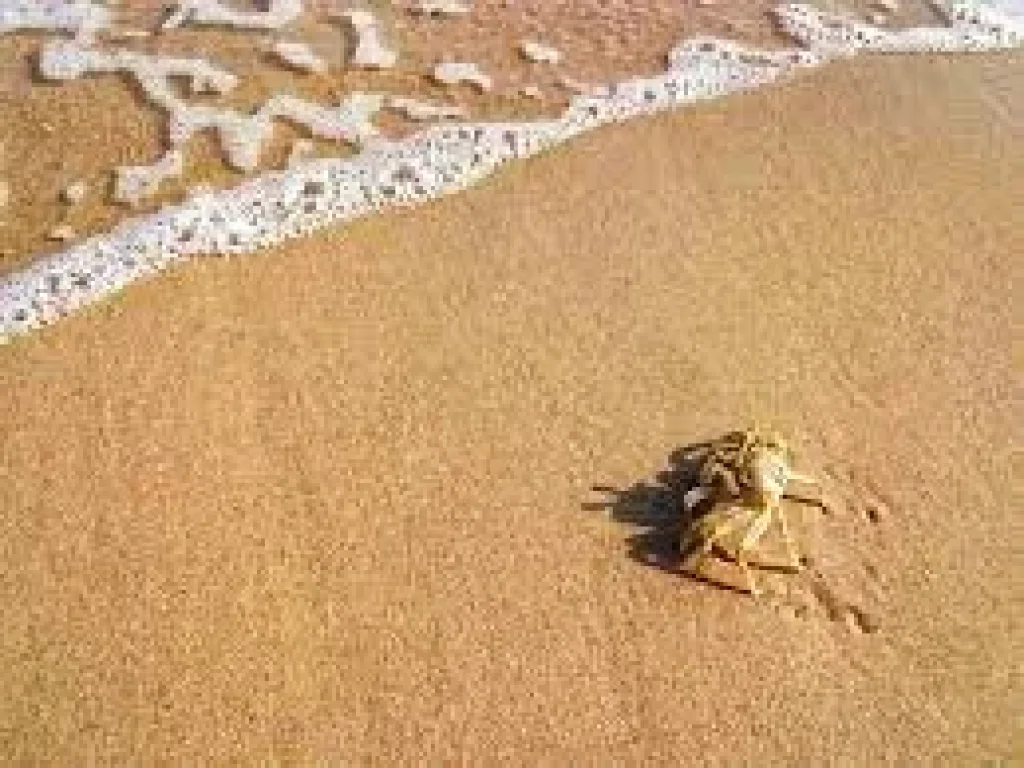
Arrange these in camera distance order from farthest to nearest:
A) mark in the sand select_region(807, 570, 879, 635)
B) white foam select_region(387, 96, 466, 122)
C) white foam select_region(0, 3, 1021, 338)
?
1. white foam select_region(387, 96, 466, 122)
2. white foam select_region(0, 3, 1021, 338)
3. mark in the sand select_region(807, 570, 879, 635)

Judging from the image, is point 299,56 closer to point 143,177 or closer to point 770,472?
point 143,177

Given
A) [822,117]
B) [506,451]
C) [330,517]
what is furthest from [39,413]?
[822,117]

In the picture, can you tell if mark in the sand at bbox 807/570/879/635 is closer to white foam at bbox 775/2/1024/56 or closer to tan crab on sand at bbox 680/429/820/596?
tan crab on sand at bbox 680/429/820/596

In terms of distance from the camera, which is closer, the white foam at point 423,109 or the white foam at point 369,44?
the white foam at point 423,109

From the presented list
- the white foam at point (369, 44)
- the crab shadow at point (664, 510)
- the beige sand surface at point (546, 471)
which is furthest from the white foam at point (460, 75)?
the crab shadow at point (664, 510)

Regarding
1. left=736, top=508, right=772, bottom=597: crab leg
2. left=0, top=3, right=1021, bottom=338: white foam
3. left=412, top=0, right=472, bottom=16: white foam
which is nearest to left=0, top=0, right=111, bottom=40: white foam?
left=0, top=3, right=1021, bottom=338: white foam

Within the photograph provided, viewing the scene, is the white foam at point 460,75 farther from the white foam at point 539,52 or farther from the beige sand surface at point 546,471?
the beige sand surface at point 546,471
